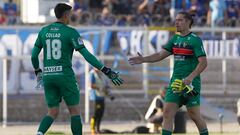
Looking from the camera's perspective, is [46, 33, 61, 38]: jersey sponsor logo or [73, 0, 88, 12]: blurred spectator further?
[73, 0, 88, 12]: blurred spectator

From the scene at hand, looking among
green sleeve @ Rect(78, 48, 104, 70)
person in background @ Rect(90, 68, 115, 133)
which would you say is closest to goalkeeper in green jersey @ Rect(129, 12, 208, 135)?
green sleeve @ Rect(78, 48, 104, 70)

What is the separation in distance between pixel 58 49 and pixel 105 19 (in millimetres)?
Answer: 16372

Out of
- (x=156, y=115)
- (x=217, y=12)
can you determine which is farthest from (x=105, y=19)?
(x=156, y=115)

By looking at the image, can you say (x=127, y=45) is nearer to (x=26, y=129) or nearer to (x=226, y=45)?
(x=226, y=45)

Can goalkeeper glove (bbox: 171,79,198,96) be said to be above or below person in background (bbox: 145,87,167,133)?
above

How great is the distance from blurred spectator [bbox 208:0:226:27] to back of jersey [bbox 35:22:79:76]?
16.7 meters

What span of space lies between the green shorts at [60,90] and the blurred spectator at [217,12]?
54.6 feet

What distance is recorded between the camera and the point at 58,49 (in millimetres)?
12773

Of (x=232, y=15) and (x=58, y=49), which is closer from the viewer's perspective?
(x=58, y=49)

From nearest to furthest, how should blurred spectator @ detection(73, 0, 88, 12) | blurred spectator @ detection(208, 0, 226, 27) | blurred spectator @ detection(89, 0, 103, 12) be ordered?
blurred spectator @ detection(208, 0, 226, 27) → blurred spectator @ detection(73, 0, 88, 12) → blurred spectator @ detection(89, 0, 103, 12)

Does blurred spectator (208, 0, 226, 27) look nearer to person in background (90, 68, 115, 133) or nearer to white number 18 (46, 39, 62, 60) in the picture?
person in background (90, 68, 115, 133)

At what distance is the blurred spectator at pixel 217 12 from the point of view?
97.6 feet

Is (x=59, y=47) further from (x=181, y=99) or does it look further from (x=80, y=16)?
(x=80, y=16)

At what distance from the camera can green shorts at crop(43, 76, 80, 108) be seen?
1278cm
